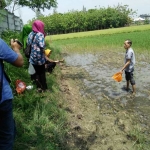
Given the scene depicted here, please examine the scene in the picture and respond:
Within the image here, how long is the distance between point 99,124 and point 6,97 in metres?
2.53

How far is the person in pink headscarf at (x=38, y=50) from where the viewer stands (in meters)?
5.46

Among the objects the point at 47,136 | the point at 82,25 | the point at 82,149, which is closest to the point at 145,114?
the point at 82,149

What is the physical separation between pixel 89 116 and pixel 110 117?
1.47ft

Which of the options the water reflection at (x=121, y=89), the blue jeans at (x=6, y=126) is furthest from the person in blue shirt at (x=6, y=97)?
the water reflection at (x=121, y=89)

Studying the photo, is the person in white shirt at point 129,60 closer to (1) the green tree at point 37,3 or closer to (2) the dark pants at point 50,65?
(2) the dark pants at point 50,65

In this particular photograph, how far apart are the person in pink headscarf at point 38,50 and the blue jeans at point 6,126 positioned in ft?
9.81

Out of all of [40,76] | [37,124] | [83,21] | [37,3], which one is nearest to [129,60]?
[40,76]

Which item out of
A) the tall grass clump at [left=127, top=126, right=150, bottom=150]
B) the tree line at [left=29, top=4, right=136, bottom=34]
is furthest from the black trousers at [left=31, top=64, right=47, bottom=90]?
the tree line at [left=29, top=4, right=136, bottom=34]

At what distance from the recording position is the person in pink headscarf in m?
5.46

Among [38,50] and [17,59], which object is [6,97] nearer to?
[17,59]

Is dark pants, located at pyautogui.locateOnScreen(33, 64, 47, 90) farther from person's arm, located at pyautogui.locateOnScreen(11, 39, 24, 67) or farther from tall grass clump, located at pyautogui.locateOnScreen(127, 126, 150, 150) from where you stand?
person's arm, located at pyautogui.locateOnScreen(11, 39, 24, 67)

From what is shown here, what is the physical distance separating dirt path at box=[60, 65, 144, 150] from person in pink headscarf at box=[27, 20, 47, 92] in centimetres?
88

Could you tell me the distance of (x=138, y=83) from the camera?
7.74m

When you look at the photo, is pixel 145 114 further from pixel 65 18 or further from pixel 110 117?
pixel 65 18
